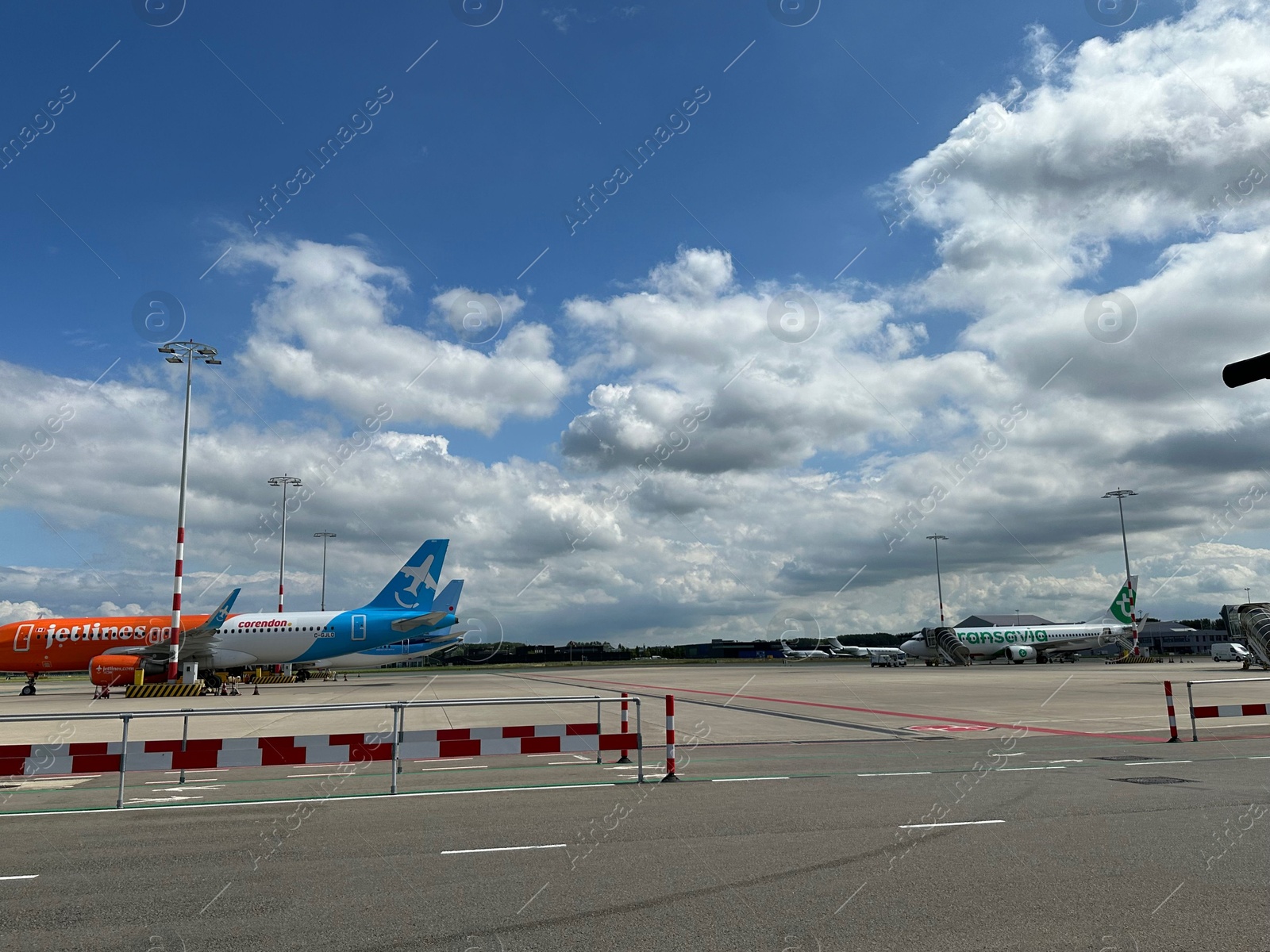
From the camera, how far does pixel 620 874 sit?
7.35 meters

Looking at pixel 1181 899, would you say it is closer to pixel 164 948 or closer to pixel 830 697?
pixel 164 948

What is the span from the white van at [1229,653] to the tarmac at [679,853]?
3458 inches

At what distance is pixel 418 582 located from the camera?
61.6 metres

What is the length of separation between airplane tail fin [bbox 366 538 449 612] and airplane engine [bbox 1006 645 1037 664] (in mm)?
56399

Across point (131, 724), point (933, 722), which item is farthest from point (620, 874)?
point (131, 724)

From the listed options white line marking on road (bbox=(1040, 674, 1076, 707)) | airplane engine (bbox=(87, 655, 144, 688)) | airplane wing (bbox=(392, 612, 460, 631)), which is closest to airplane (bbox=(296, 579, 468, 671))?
airplane wing (bbox=(392, 612, 460, 631))

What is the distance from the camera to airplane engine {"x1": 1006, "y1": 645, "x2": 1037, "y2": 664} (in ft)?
276

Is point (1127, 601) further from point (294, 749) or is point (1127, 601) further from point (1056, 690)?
point (294, 749)

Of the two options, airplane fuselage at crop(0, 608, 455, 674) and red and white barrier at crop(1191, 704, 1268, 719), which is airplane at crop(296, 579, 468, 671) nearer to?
airplane fuselage at crop(0, 608, 455, 674)

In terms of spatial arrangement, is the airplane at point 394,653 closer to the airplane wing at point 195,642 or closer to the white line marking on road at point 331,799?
the airplane wing at point 195,642

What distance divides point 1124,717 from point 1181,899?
19.5m

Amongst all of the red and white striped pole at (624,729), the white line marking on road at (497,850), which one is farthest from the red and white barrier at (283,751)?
the white line marking on road at (497,850)

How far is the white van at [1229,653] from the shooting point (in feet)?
287

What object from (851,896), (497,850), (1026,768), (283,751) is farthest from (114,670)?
(851,896)
